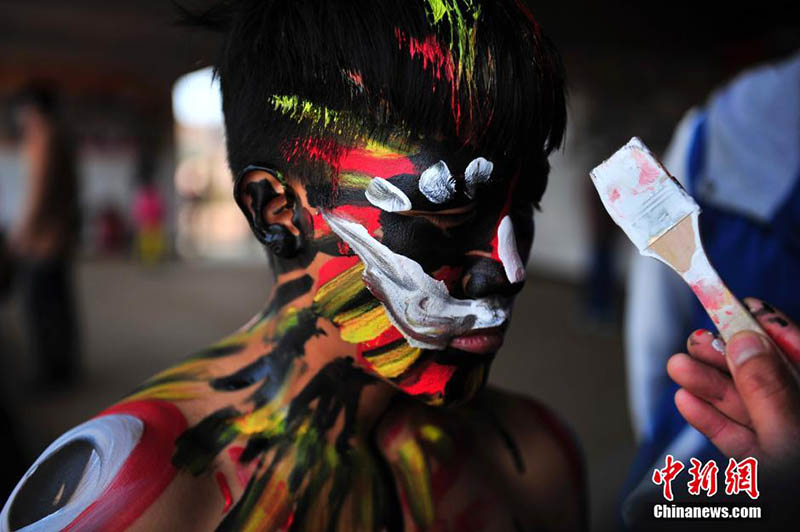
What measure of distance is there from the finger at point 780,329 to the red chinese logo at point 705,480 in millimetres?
262

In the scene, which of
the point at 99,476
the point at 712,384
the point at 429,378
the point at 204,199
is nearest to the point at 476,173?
the point at 429,378

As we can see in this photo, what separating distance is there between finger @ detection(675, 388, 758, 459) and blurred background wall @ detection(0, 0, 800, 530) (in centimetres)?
64

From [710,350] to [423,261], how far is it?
40 cm

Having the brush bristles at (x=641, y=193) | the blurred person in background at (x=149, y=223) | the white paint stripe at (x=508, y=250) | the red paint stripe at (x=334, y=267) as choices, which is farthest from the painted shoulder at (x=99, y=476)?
the blurred person in background at (x=149, y=223)

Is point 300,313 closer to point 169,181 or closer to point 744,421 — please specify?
point 744,421

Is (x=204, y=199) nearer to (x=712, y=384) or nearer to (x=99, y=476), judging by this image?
(x=99, y=476)

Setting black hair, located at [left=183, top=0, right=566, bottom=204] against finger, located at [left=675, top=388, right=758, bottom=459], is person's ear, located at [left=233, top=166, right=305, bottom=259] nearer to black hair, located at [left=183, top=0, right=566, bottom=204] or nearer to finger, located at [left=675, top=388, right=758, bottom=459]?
black hair, located at [left=183, top=0, right=566, bottom=204]

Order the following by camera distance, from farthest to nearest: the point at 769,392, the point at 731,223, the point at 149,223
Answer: the point at 149,223, the point at 731,223, the point at 769,392

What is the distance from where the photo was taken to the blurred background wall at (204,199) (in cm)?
348

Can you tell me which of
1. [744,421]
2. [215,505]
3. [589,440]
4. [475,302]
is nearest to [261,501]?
[215,505]

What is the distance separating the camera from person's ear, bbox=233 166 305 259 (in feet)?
3.10

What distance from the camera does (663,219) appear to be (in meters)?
0.78

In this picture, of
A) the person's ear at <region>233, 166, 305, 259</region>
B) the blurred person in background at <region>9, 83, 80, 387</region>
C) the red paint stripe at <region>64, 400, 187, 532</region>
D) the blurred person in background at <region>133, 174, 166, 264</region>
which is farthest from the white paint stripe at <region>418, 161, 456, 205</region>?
the blurred person in background at <region>133, 174, 166, 264</region>

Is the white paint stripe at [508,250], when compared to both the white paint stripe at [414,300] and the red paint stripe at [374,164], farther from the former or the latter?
the red paint stripe at [374,164]
